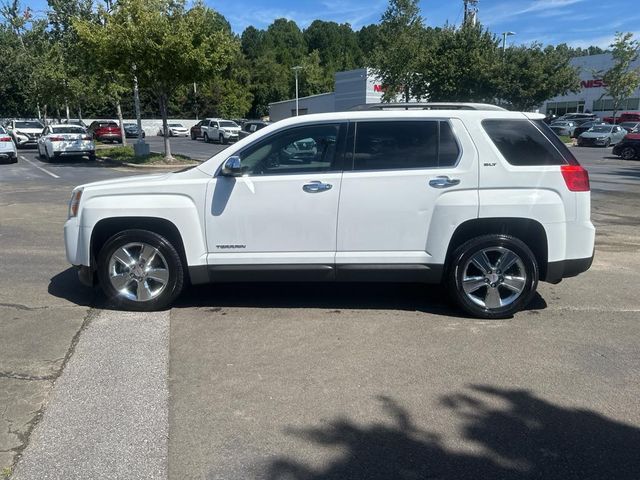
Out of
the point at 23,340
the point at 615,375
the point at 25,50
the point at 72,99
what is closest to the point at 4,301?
the point at 23,340

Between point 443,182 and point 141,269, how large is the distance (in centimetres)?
286

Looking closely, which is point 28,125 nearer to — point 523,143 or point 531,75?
point 531,75

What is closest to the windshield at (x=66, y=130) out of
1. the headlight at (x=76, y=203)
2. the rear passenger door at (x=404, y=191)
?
the headlight at (x=76, y=203)

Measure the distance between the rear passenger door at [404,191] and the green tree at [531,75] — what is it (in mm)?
36411

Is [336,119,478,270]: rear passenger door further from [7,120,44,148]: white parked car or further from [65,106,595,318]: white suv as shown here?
[7,120,44,148]: white parked car

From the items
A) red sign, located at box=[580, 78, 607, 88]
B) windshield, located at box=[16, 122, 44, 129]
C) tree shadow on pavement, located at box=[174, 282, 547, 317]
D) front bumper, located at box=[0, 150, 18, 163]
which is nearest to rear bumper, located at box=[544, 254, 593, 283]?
tree shadow on pavement, located at box=[174, 282, 547, 317]

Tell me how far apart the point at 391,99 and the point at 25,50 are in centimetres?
3075

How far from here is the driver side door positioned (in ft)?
16.1

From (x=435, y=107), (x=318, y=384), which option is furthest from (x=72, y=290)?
(x=435, y=107)

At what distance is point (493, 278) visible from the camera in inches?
198

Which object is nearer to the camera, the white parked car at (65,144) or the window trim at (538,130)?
the window trim at (538,130)

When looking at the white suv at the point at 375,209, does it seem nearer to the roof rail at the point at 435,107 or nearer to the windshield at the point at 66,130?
the roof rail at the point at 435,107

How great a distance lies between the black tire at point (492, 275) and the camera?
4.94 m

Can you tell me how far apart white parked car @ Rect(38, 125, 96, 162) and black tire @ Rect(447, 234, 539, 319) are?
2150cm
